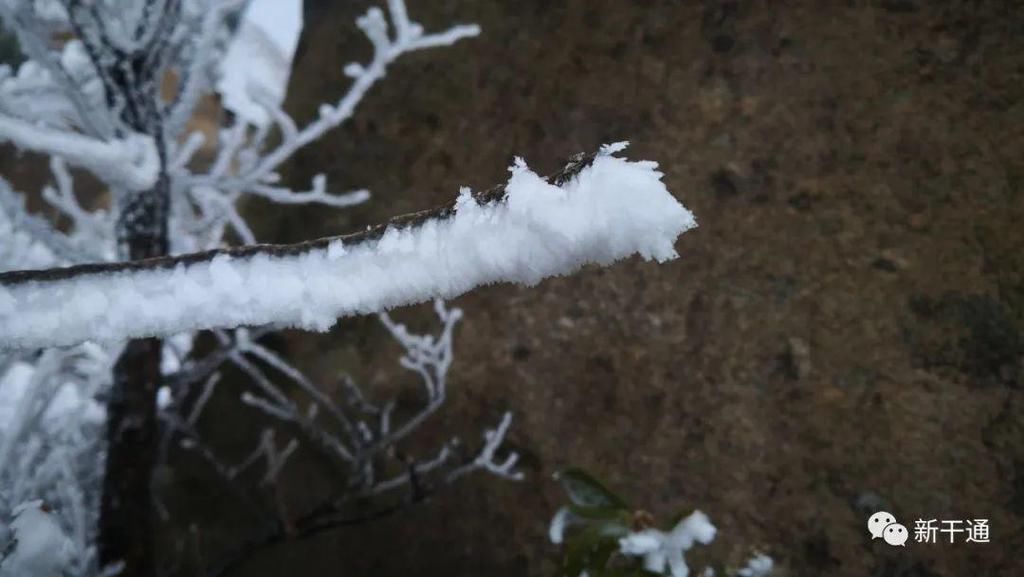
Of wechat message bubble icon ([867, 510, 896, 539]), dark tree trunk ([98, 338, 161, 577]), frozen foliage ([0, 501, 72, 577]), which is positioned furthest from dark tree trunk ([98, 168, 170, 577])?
wechat message bubble icon ([867, 510, 896, 539])

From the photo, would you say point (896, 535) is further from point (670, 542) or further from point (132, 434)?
point (132, 434)

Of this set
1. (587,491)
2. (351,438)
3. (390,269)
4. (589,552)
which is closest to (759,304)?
(587,491)

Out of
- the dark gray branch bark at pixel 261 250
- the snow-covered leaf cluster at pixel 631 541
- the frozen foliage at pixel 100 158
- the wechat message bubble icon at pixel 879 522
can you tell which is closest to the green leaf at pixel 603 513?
the snow-covered leaf cluster at pixel 631 541

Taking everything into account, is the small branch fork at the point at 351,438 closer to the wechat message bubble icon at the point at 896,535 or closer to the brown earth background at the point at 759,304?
the brown earth background at the point at 759,304

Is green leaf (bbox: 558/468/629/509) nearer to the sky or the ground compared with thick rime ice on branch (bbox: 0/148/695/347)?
nearer to the ground

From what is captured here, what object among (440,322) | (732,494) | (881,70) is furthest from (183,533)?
(881,70)

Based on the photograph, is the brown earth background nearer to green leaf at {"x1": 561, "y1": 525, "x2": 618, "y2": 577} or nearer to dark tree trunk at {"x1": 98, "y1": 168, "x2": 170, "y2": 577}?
green leaf at {"x1": 561, "y1": 525, "x2": 618, "y2": 577}
